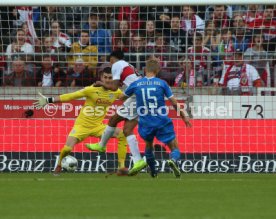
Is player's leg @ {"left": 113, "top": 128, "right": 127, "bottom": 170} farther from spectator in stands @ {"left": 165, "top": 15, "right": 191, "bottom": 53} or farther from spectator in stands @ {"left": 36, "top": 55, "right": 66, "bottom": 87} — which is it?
spectator in stands @ {"left": 36, "top": 55, "right": 66, "bottom": 87}

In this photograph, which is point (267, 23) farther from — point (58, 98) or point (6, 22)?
point (58, 98)

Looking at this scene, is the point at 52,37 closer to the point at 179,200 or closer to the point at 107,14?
the point at 107,14

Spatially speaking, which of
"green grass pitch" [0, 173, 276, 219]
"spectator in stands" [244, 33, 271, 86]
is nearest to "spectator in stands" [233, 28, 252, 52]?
"spectator in stands" [244, 33, 271, 86]

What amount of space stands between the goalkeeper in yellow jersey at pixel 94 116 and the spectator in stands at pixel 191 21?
327 cm

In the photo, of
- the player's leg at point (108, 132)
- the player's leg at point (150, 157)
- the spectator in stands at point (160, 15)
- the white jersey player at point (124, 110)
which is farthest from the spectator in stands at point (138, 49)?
the player's leg at point (150, 157)

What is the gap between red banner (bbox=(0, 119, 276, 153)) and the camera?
811 inches

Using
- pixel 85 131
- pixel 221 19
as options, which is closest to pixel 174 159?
pixel 85 131

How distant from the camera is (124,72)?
58.9ft

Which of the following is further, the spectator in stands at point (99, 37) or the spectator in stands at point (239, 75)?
the spectator in stands at point (239, 75)

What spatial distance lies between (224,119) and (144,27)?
260 cm

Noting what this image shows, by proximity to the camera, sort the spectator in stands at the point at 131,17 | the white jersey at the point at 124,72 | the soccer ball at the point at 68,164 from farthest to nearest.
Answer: the spectator in stands at the point at 131,17 < the soccer ball at the point at 68,164 < the white jersey at the point at 124,72

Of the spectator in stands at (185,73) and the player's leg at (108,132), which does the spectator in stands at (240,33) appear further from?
the player's leg at (108,132)

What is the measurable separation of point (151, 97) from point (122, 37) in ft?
17.4

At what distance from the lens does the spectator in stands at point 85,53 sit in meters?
21.7
